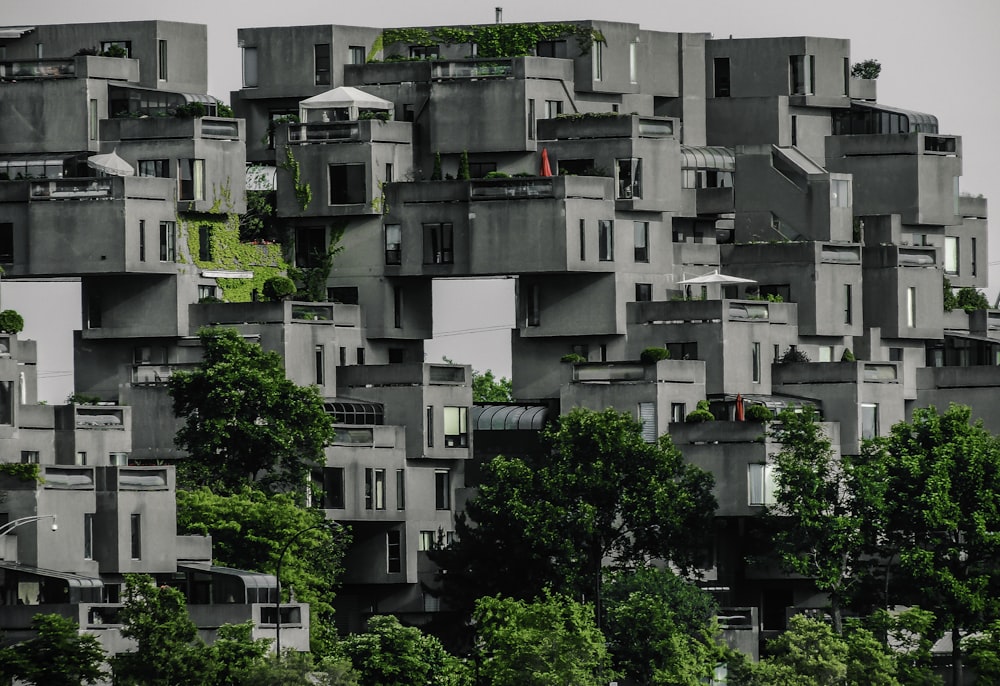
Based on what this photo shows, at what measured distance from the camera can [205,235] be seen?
161875 mm

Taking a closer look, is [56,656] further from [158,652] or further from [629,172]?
[629,172]

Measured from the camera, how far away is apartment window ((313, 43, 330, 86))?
176 m

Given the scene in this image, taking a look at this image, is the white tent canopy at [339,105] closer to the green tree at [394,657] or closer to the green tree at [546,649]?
the green tree at [546,649]

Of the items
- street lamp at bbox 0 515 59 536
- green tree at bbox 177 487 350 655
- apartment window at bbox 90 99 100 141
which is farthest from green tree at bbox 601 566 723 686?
apartment window at bbox 90 99 100 141

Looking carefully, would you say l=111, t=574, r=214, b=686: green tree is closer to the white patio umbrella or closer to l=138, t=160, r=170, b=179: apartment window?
the white patio umbrella

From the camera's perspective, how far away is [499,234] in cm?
16225

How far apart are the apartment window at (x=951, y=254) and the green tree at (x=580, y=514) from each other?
39755 millimetres

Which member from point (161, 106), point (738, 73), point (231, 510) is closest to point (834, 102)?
point (738, 73)

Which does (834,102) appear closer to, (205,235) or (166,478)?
(205,235)

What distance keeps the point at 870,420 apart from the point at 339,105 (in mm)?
31746

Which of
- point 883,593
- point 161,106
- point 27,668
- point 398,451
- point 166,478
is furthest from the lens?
point 161,106

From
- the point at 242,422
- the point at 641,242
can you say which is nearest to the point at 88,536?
the point at 242,422

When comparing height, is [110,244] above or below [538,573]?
above

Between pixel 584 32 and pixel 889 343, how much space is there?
23.4 meters
